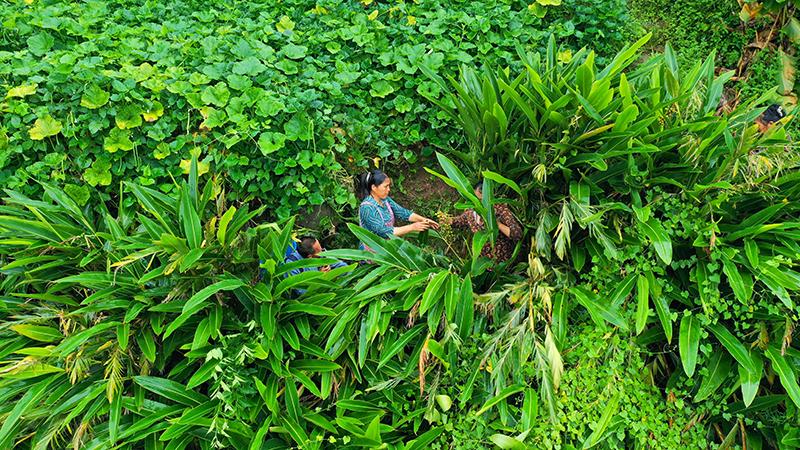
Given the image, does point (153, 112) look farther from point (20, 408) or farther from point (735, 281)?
point (735, 281)

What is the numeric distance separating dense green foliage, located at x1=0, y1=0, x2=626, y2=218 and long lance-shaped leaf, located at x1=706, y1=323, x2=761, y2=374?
2661 millimetres

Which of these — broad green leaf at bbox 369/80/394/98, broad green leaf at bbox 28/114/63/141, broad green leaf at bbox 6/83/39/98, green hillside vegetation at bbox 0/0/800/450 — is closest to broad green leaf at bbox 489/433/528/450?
green hillside vegetation at bbox 0/0/800/450

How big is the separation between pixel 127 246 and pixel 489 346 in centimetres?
230

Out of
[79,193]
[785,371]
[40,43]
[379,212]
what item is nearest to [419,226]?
[379,212]

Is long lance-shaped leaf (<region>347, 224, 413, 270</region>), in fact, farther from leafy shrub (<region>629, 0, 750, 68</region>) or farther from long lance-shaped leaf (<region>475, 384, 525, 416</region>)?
leafy shrub (<region>629, 0, 750, 68</region>)

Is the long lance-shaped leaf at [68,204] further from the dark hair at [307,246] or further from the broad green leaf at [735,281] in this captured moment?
the broad green leaf at [735,281]

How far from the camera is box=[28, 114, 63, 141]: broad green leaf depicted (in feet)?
11.6

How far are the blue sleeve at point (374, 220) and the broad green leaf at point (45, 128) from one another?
2.44m

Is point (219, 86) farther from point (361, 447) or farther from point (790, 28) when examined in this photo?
point (790, 28)

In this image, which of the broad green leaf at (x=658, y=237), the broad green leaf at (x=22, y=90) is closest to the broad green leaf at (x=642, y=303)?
the broad green leaf at (x=658, y=237)

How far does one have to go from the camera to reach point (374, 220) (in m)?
3.71

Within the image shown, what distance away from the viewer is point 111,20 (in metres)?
4.81

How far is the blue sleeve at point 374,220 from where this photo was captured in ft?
12.1

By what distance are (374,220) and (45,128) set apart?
2.64 meters
